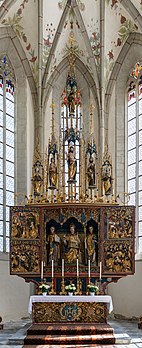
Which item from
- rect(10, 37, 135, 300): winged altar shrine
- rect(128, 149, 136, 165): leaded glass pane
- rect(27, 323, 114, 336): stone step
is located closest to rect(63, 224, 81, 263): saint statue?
rect(10, 37, 135, 300): winged altar shrine

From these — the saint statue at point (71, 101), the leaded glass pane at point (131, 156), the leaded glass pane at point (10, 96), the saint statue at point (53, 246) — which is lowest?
the saint statue at point (53, 246)

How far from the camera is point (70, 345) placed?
13.6 meters

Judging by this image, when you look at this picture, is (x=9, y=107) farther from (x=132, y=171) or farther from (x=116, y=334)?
(x=116, y=334)

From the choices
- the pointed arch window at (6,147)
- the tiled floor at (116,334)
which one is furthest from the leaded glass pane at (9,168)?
the tiled floor at (116,334)

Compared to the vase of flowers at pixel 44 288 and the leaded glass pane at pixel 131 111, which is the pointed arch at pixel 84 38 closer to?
the leaded glass pane at pixel 131 111

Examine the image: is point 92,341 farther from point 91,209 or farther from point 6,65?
point 6,65

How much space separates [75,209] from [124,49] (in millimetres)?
6588

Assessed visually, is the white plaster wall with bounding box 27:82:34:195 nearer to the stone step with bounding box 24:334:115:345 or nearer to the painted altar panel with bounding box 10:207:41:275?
the painted altar panel with bounding box 10:207:41:275

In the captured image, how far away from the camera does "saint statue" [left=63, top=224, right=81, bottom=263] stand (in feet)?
55.7

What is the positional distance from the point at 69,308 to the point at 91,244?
2050mm

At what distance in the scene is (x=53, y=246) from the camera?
17031 millimetres

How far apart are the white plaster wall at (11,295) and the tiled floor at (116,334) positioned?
314mm

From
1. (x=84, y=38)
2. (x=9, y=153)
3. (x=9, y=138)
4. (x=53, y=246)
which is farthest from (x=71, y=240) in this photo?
(x=84, y=38)

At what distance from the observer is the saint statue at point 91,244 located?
1697 centimetres
